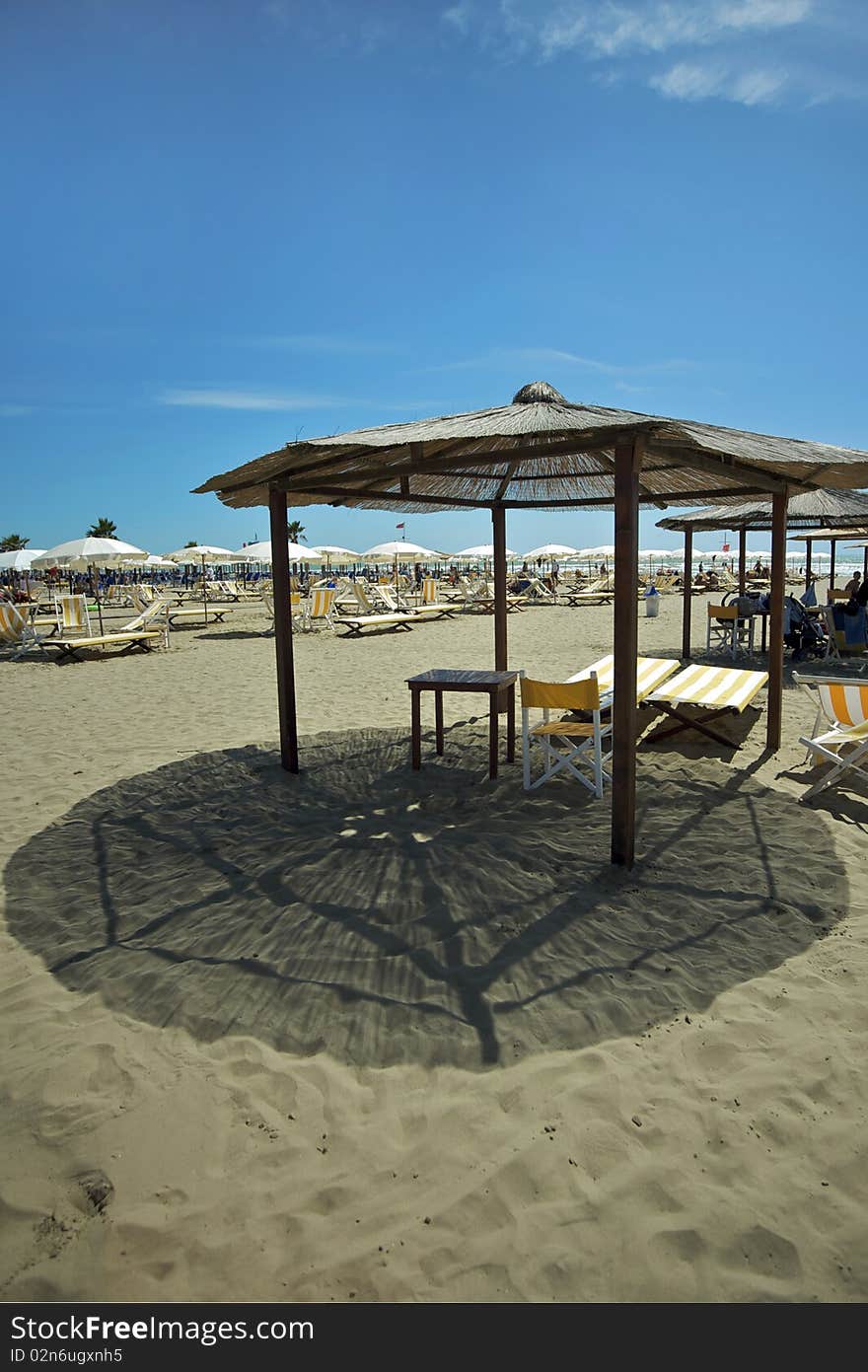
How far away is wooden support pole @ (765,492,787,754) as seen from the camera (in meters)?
6.18

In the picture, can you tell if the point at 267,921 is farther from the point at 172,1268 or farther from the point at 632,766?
the point at 632,766

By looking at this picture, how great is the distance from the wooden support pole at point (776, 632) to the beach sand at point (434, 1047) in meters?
A: 1.25

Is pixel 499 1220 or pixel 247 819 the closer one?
pixel 499 1220

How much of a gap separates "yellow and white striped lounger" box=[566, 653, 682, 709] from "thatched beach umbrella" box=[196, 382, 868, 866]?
93 cm

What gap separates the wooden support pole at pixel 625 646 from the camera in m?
3.71

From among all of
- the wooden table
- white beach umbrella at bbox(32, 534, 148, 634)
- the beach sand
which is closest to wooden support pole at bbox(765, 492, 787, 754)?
the beach sand

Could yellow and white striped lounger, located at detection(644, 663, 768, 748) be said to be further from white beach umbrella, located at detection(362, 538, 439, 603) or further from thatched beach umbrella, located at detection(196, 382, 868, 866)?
white beach umbrella, located at detection(362, 538, 439, 603)

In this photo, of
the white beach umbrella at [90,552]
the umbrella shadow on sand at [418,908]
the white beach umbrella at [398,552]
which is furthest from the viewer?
the white beach umbrella at [398,552]

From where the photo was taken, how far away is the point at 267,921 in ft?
11.2

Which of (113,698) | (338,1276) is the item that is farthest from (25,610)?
(338,1276)

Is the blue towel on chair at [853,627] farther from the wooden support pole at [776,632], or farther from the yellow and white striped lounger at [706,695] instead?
the wooden support pole at [776,632]

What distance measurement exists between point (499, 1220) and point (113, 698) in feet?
29.2

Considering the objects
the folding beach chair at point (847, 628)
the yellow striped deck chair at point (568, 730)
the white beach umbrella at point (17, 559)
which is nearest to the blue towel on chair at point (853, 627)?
the folding beach chair at point (847, 628)

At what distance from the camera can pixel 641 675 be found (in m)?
7.28
